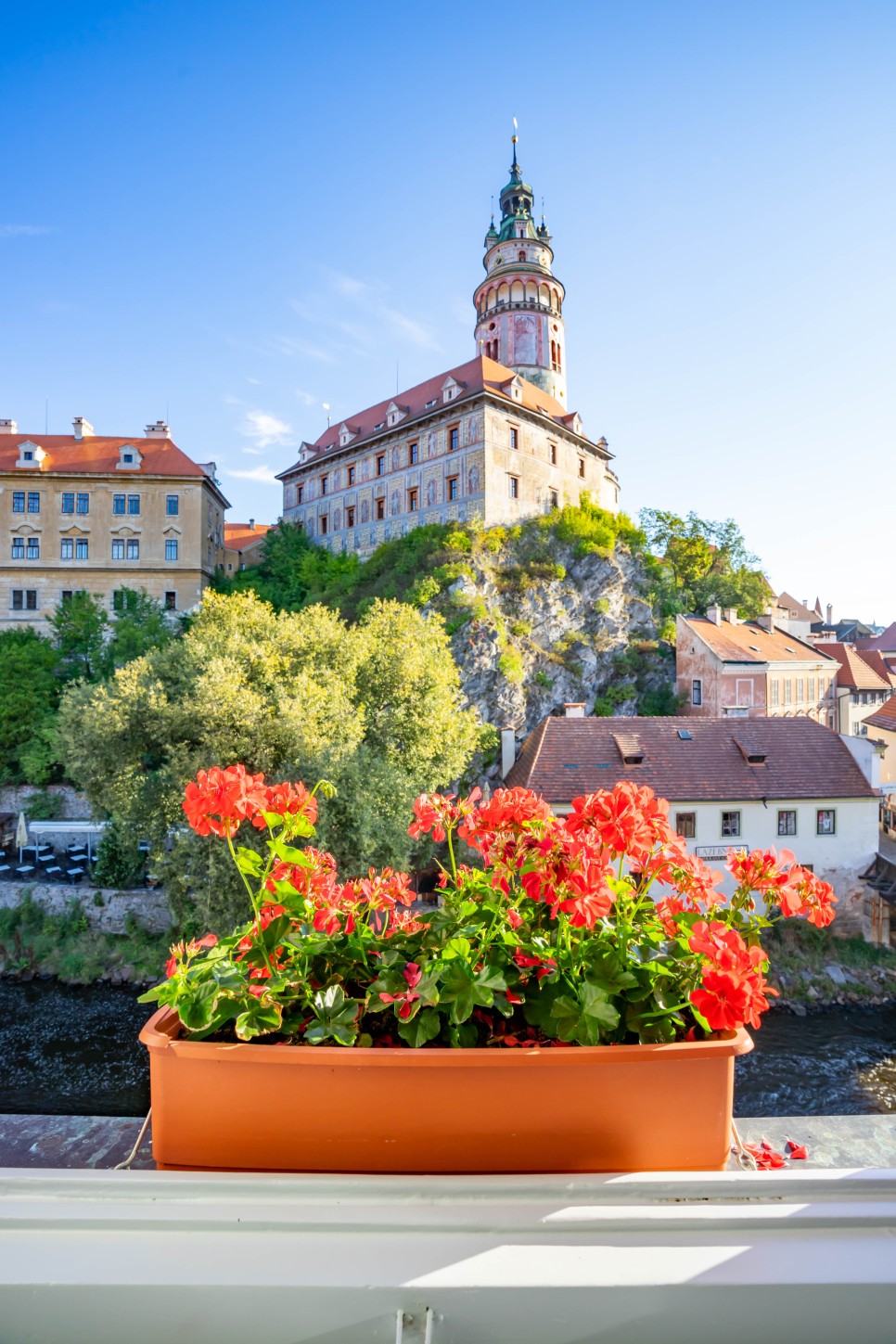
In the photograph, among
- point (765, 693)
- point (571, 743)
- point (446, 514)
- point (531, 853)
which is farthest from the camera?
point (446, 514)

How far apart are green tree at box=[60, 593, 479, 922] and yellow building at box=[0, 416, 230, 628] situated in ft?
65.4

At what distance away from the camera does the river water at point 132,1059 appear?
12.6m

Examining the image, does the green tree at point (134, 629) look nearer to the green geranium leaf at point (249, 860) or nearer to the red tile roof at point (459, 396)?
the red tile roof at point (459, 396)

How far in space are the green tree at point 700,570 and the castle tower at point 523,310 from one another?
38.8ft

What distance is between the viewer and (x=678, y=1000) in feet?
5.27

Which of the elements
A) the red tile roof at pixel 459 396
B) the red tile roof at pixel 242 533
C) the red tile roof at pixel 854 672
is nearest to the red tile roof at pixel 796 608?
the red tile roof at pixel 854 672

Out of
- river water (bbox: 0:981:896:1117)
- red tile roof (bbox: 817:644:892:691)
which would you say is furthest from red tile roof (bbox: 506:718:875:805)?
red tile roof (bbox: 817:644:892:691)

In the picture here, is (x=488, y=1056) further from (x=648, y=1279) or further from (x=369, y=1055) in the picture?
(x=648, y=1279)

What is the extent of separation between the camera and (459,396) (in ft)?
111

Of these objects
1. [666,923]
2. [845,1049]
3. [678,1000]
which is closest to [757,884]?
[666,923]

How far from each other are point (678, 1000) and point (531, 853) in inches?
20.9

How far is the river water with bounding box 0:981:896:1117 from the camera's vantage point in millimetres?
12648

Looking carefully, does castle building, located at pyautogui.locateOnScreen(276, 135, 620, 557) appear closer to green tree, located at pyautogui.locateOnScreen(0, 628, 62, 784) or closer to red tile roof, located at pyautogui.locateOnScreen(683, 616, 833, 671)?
red tile roof, located at pyautogui.locateOnScreen(683, 616, 833, 671)

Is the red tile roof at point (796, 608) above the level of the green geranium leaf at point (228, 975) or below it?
above
